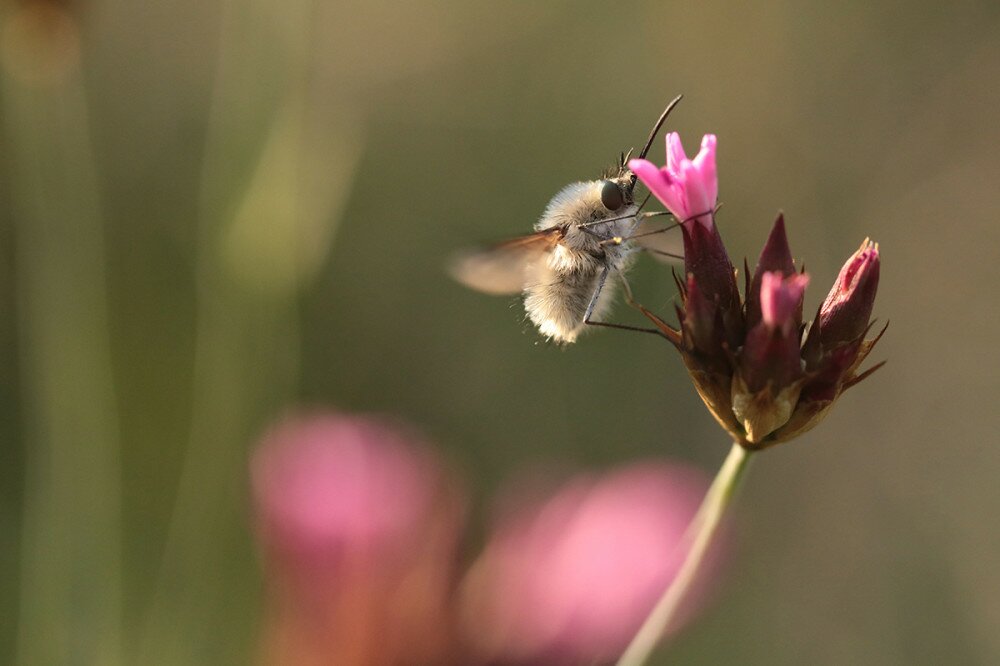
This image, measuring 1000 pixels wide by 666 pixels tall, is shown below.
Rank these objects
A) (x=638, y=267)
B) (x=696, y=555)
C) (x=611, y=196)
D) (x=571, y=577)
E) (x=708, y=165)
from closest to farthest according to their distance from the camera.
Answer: (x=696, y=555) → (x=708, y=165) → (x=611, y=196) → (x=571, y=577) → (x=638, y=267)

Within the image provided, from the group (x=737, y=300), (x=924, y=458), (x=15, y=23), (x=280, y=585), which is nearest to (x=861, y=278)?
(x=737, y=300)

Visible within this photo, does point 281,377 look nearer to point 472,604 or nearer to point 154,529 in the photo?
point 472,604

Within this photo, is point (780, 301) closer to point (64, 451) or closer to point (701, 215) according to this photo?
point (701, 215)

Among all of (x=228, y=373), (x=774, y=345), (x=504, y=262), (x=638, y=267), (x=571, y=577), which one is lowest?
(x=638, y=267)

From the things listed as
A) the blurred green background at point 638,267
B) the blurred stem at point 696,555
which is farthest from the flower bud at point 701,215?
the blurred green background at point 638,267

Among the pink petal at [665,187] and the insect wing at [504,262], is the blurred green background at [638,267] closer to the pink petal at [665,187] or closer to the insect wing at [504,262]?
the insect wing at [504,262]

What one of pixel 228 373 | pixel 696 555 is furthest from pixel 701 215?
pixel 228 373

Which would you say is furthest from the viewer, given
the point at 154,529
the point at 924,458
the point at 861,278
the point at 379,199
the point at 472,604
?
the point at 379,199
